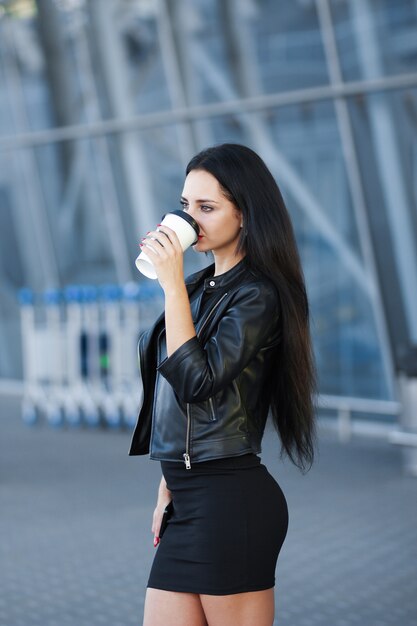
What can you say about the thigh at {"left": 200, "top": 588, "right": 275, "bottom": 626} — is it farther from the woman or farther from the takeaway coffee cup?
the takeaway coffee cup

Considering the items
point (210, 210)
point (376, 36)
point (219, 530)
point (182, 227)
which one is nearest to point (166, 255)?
point (182, 227)

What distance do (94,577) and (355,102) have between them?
18.1 feet

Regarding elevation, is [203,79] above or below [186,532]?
above

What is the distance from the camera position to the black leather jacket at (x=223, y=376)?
242 centimetres

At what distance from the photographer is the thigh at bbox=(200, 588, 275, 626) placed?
2521mm

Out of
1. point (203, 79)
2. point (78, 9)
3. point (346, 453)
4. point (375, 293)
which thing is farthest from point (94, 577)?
point (78, 9)

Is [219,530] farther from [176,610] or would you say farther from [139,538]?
[139,538]

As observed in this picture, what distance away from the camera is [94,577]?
5.65 m

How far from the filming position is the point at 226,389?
8.19 ft

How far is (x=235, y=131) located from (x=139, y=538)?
5.66 m

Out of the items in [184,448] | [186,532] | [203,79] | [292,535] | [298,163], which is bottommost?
[292,535]

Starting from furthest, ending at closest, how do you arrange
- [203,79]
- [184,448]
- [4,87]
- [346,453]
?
[4,87] → [203,79] → [346,453] → [184,448]

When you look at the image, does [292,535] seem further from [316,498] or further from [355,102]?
[355,102]

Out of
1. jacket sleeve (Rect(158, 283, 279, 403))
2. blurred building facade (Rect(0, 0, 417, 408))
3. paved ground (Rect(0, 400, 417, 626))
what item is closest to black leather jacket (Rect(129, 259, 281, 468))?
jacket sleeve (Rect(158, 283, 279, 403))
